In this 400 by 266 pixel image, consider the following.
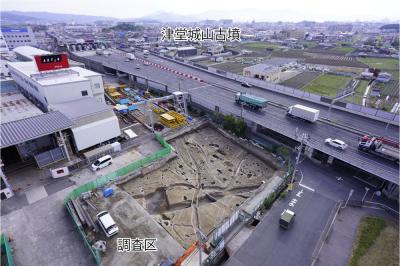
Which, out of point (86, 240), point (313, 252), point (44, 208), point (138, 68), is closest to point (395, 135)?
point (313, 252)

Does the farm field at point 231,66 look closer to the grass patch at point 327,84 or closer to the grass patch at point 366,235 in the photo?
the grass patch at point 327,84

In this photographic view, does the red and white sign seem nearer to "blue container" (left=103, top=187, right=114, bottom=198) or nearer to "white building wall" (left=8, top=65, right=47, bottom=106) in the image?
"white building wall" (left=8, top=65, right=47, bottom=106)

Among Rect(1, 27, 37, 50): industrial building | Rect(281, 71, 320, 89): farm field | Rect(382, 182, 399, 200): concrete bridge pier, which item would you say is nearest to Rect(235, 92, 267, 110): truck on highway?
Rect(382, 182, 399, 200): concrete bridge pier

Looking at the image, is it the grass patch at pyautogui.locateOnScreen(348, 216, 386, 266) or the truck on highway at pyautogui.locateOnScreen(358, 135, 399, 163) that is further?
the truck on highway at pyautogui.locateOnScreen(358, 135, 399, 163)

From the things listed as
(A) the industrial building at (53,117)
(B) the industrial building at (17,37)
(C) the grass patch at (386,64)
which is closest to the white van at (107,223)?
(A) the industrial building at (53,117)

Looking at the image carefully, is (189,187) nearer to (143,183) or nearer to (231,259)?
(143,183)

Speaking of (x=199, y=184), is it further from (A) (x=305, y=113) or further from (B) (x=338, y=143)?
(A) (x=305, y=113)
